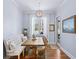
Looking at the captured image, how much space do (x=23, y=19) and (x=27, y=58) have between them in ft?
16.7

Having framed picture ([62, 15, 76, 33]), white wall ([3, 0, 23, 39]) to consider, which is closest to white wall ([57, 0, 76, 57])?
framed picture ([62, 15, 76, 33])

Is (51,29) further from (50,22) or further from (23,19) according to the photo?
(23,19)

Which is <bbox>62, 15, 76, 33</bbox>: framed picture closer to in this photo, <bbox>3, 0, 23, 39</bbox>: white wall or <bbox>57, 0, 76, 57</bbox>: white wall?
<bbox>57, 0, 76, 57</bbox>: white wall

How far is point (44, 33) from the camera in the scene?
9.16 metres

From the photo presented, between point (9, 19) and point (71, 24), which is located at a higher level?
point (9, 19)

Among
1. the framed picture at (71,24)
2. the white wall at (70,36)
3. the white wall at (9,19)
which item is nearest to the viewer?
the framed picture at (71,24)

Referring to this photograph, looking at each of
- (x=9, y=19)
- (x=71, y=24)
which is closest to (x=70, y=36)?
(x=71, y=24)

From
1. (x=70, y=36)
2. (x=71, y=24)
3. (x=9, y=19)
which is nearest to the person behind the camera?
(x=71, y=24)

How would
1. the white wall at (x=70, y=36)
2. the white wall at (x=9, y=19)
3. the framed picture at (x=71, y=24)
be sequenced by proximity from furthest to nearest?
1. the white wall at (x=9, y=19)
2. the white wall at (x=70, y=36)
3. the framed picture at (x=71, y=24)

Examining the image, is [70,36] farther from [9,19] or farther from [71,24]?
[9,19]

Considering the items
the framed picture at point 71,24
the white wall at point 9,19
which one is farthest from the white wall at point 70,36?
the white wall at point 9,19

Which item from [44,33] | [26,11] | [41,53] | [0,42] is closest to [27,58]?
[41,53]

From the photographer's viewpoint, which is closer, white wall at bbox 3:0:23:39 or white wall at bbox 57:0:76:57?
white wall at bbox 57:0:76:57

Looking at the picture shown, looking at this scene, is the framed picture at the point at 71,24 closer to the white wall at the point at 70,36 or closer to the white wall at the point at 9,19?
the white wall at the point at 70,36
